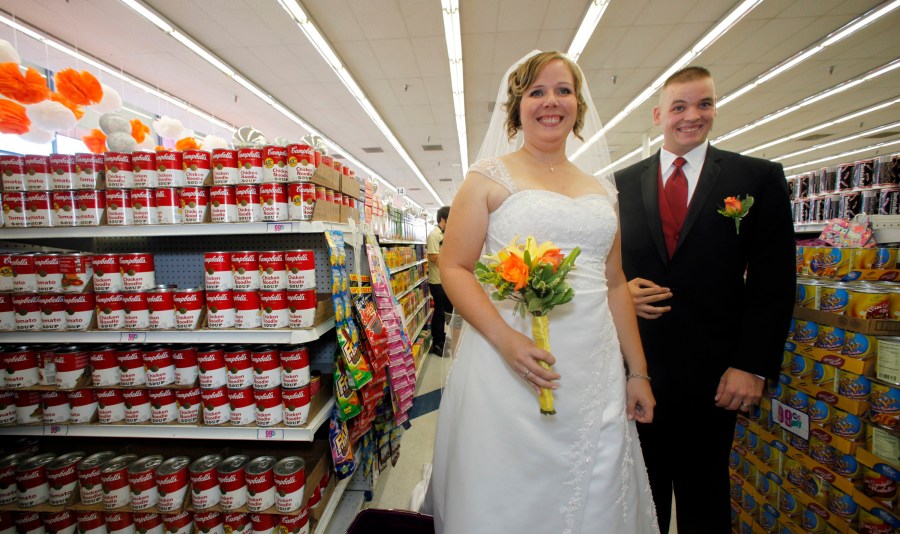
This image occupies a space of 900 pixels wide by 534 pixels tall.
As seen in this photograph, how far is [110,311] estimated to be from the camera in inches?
65.0

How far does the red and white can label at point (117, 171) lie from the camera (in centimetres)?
166

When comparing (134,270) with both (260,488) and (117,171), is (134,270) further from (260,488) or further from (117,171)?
(260,488)

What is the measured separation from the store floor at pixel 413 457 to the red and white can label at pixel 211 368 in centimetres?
103

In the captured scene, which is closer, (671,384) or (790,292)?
(790,292)

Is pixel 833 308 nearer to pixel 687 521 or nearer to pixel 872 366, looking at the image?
pixel 872 366

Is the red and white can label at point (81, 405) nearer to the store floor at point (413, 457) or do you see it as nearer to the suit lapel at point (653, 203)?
the store floor at point (413, 457)

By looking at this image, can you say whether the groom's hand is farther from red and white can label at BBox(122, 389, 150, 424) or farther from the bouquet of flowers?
red and white can label at BBox(122, 389, 150, 424)

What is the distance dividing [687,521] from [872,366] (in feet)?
2.97

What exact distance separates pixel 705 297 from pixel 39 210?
116 inches

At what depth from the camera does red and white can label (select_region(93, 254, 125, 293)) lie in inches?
65.3

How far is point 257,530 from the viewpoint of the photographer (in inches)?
65.8

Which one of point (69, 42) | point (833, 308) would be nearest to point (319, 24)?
point (69, 42)

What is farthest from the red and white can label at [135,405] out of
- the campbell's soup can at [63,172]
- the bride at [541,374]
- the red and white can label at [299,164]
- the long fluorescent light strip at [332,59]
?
the long fluorescent light strip at [332,59]

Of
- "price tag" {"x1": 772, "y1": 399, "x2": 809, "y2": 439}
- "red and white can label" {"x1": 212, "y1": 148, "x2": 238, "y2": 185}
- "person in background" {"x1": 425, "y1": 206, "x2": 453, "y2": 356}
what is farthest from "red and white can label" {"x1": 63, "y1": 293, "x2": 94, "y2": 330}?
"person in background" {"x1": 425, "y1": 206, "x2": 453, "y2": 356}
